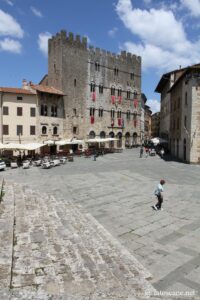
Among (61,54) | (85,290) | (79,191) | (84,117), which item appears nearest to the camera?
(85,290)

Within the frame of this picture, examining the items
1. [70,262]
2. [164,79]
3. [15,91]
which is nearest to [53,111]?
[15,91]

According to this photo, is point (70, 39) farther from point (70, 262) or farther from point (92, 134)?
point (70, 262)

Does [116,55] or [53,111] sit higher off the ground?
[116,55]

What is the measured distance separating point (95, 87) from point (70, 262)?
43.8 m

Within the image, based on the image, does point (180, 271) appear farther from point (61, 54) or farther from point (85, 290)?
point (61, 54)

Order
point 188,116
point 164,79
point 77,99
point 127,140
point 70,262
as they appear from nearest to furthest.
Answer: point 70,262, point 188,116, point 77,99, point 164,79, point 127,140

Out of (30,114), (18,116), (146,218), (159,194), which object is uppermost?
(30,114)

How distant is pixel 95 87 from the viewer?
48.1 meters

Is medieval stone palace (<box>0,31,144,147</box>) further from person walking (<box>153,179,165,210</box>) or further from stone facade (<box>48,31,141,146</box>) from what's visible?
person walking (<box>153,179,165,210</box>)

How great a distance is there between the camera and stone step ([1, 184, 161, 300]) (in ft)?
17.6

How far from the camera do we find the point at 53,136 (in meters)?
42.4

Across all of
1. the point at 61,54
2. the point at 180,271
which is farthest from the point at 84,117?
the point at 180,271

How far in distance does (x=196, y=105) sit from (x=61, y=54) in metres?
24.4

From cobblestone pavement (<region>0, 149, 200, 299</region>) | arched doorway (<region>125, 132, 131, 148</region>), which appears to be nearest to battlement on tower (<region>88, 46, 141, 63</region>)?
arched doorway (<region>125, 132, 131, 148</region>)
